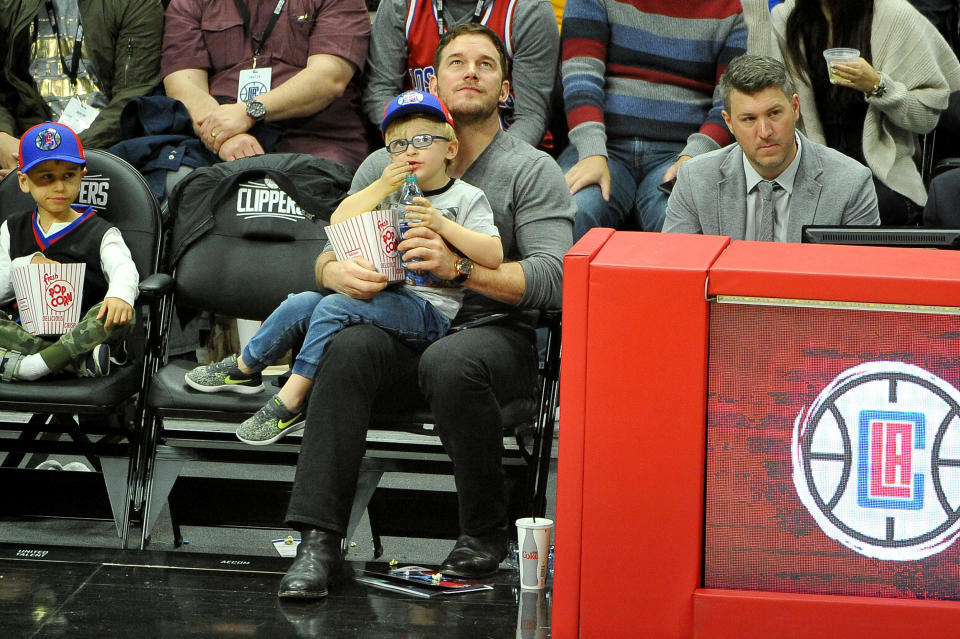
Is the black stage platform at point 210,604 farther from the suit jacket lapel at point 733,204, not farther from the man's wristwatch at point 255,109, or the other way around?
the man's wristwatch at point 255,109

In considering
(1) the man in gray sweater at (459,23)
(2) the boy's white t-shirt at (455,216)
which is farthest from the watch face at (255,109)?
(2) the boy's white t-shirt at (455,216)

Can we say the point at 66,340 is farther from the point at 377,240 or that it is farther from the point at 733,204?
the point at 733,204

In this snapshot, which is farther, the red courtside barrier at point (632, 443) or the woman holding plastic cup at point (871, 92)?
the woman holding plastic cup at point (871, 92)

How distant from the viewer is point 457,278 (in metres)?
2.93

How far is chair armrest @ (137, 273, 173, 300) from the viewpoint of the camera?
3244mm

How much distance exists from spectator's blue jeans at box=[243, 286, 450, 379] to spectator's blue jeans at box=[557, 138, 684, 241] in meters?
1.09

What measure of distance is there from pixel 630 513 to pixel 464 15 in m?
2.89

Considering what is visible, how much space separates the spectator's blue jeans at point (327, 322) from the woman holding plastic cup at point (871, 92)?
1847 millimetres

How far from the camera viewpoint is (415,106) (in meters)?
2.97

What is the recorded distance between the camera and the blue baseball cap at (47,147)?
3.37 meters

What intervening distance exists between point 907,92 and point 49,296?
289 centimetres

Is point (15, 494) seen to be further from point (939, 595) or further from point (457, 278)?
point (939, 595)

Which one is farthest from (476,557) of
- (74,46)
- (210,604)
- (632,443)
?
(74,46)

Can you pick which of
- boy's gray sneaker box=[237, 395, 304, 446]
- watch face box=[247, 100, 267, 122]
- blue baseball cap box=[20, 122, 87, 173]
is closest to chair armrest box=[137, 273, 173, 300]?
blue baseball cap box=[20, 122, 87, 173]
